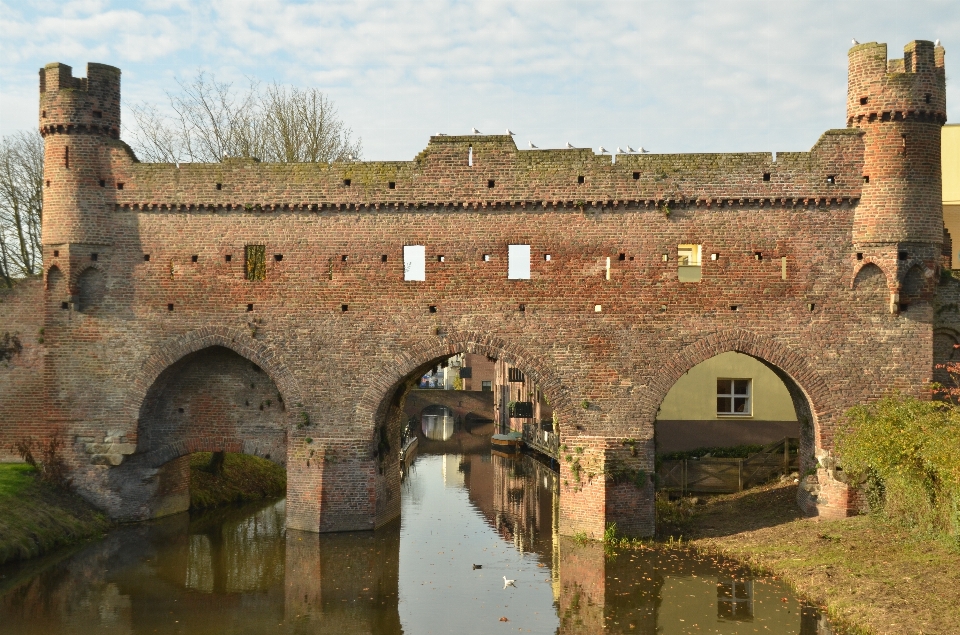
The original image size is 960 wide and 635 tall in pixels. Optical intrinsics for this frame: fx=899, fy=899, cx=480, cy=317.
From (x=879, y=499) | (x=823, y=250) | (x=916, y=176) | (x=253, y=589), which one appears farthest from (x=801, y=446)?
Result: (x=253, y=589)

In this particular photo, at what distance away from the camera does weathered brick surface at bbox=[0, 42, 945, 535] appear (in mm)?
21172

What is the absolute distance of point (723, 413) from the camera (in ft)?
92.4

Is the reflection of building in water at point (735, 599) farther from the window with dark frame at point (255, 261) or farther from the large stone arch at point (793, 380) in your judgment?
the window with dark frame at point (255, 261)

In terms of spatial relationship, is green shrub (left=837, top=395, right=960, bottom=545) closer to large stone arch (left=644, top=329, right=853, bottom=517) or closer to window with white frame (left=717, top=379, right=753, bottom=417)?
large stone arch (left=644, top=329, right=853, bottom=517)

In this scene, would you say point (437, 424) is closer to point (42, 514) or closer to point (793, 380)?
point (42, 514)

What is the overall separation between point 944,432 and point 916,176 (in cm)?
669

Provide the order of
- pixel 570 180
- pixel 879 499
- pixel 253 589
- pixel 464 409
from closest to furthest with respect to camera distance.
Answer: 1. pixel 253 589
2. pixel 879 499
3. pixel 570 180
4. pixel 464 409

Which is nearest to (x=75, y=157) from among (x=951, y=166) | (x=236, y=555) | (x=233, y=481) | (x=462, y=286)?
(x=462, y=286)

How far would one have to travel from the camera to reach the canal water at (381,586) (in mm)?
15820

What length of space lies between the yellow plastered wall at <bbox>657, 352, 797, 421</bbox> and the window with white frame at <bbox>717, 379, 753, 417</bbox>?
20 cm

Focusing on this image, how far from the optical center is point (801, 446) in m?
23.3

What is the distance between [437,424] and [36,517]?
50552 mm

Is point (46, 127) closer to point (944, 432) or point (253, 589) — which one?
point (253, 589)

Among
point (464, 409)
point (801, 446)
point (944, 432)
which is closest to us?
point (944, 432)
